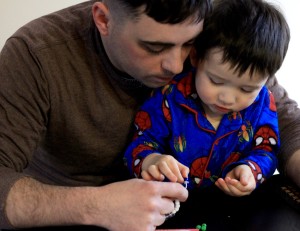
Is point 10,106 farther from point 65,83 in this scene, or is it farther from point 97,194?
point 97,194

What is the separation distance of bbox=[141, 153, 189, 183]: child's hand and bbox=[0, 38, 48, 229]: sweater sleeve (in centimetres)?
28

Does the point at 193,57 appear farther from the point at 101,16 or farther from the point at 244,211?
the point at 244,211

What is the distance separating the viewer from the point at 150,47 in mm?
974

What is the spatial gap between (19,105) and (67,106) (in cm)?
13

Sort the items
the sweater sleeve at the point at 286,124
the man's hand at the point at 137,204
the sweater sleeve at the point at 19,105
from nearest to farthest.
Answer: the man's hand at the point at 137,204
the sweater sleeve at the point at 19,105
the sweater sleeve at the point at 286,124

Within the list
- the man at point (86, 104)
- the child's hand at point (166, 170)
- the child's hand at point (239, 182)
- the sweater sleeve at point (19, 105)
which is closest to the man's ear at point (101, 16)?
the man at point (86, 104)

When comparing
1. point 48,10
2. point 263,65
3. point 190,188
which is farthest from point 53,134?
point 48,10

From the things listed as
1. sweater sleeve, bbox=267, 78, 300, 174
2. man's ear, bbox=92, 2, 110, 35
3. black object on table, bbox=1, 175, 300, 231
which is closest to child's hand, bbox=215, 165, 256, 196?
black object on table, bbox=1, 175, 300, 231

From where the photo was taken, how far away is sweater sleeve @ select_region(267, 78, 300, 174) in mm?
1091

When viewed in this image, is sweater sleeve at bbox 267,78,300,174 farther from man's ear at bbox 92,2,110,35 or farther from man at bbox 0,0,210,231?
man's ear at bbox 92,2,110,35

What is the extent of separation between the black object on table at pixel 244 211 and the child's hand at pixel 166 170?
113mm

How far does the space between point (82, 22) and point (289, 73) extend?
54.8 inches

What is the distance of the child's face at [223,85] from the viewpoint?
916 millimetres

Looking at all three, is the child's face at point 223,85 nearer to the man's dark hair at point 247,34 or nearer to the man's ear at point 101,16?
the man's dark hair at point 247,34
